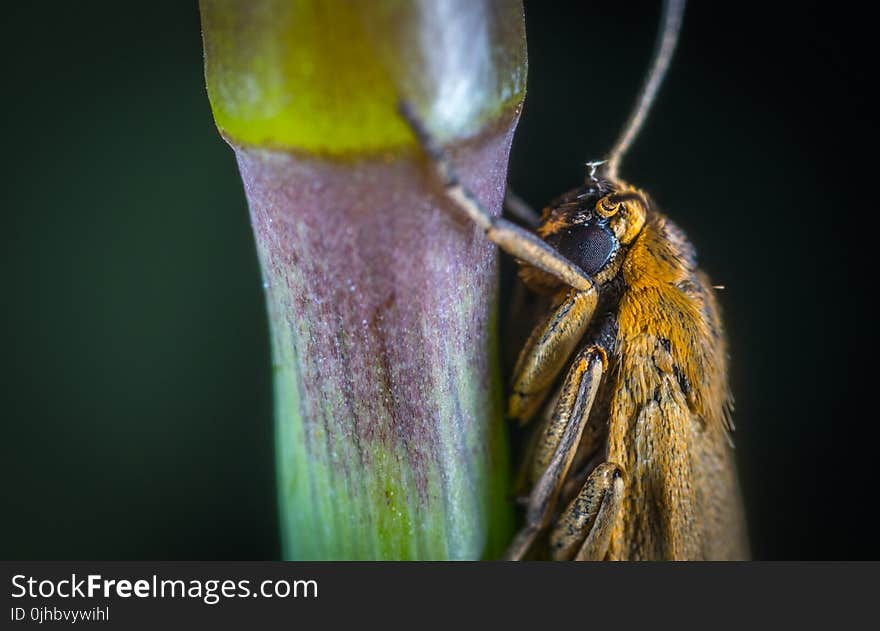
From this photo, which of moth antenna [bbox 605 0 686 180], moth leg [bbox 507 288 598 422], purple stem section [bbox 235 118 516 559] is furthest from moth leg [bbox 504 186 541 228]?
purple stem section [bbox 235 118 516 559]

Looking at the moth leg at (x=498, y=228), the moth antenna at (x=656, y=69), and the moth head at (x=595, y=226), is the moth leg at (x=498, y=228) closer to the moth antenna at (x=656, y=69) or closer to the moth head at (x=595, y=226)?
the moth head at (x=595, y=226)

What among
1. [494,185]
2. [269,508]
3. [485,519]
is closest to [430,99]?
[494,185]

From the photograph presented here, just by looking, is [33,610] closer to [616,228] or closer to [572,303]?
[572,303]

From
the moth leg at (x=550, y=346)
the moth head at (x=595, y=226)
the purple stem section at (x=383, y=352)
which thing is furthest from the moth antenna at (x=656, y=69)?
the purple stem section at (x=383, y=352)

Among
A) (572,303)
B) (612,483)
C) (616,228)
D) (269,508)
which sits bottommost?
(612,483)

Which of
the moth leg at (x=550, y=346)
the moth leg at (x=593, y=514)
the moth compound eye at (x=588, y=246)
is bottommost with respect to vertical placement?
the moth leg at (x=593, y=514)

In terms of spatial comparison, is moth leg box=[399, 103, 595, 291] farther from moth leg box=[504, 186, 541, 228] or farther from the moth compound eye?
moth leg box=[504, 186, 541, 228]
